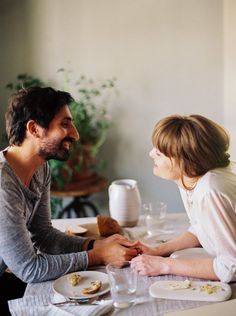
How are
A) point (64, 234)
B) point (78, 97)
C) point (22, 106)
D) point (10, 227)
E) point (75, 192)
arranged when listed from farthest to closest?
point (78, 97)
point (75, 192)
point (64, 234)
point (22, 106)
point (10, 227)

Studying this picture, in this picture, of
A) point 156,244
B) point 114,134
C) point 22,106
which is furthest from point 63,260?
point 114,134

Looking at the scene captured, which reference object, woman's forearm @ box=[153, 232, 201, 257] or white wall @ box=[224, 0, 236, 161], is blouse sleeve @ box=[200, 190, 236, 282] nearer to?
woman's forearm @ box=[153, 232, 201, 257]

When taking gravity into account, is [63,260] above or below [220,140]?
below

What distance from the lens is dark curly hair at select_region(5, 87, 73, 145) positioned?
5.07ft

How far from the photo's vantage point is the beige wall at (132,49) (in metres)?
→ 3.11

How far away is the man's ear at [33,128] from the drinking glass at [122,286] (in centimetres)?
52

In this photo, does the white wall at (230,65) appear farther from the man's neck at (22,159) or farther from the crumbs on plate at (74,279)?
the crumbs on plate at (74,279)

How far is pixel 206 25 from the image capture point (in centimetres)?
314

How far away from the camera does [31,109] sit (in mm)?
1552

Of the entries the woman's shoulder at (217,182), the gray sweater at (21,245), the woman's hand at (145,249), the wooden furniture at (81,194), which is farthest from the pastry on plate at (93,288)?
the wooden furniture at (81,194)

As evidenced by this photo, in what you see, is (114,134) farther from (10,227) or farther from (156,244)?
(10,227)

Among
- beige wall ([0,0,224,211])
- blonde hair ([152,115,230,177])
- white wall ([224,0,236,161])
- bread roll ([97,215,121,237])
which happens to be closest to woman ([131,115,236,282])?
blonde hair ([152,115,230,177])

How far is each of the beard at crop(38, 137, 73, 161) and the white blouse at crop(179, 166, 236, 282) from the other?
0.47 meters

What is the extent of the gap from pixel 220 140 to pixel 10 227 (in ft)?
2.29
